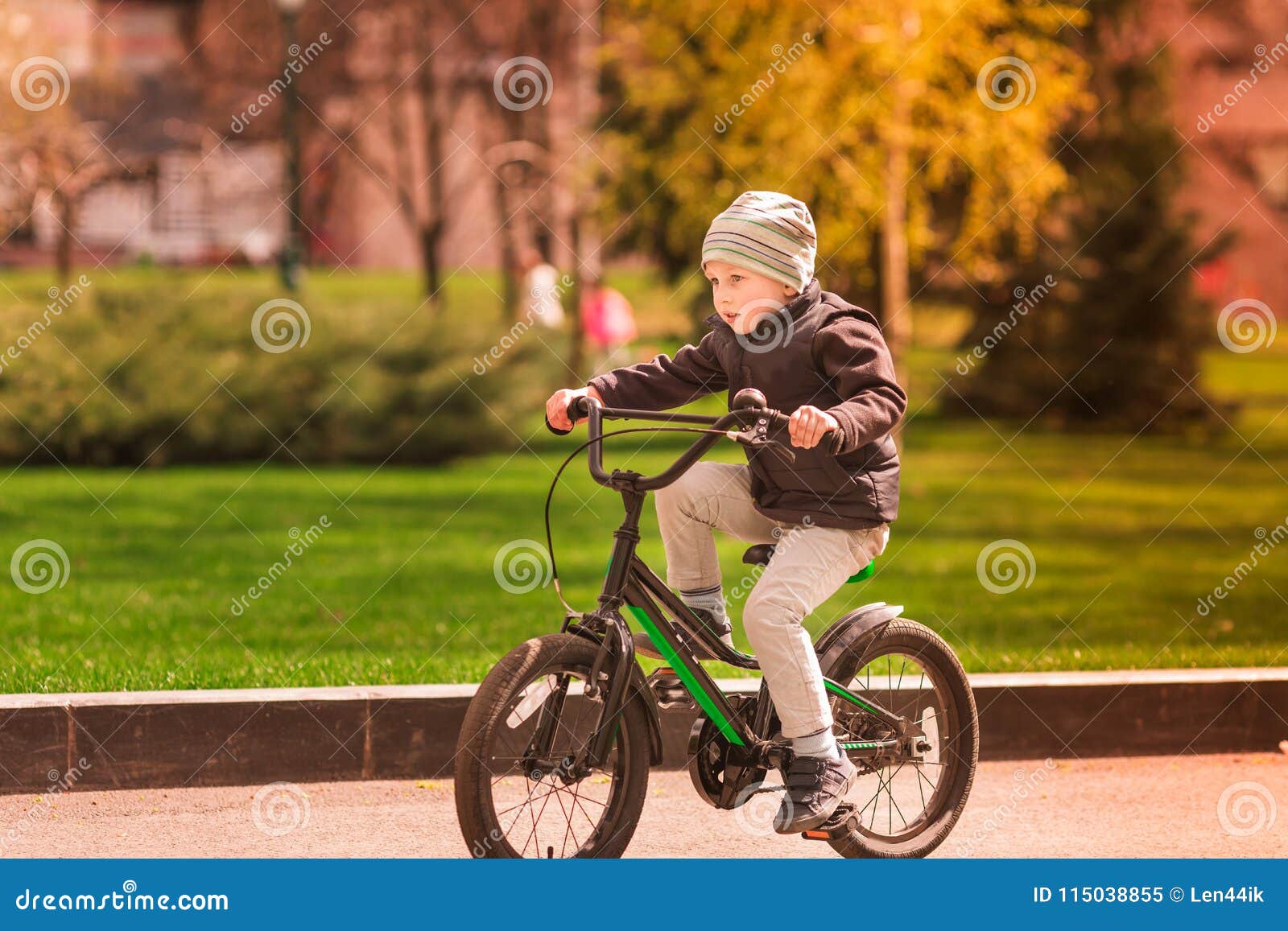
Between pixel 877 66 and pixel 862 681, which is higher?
pixel 877 66

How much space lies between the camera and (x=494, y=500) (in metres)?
14.0

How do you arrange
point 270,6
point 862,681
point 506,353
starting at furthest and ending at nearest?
point 270,6
point 506,353
point 862,681

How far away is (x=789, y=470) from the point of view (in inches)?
169

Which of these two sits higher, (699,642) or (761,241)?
(761,241)

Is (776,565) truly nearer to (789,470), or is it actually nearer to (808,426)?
(789,470)

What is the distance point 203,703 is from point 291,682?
2.24ft

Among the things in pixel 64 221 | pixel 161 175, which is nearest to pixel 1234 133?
pixel 161 175

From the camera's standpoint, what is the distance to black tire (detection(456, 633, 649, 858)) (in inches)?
153

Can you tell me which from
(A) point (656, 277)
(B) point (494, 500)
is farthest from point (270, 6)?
(B) point (494, 500)

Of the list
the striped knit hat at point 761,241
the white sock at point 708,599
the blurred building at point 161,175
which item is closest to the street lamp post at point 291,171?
the blurred building at point 161,175

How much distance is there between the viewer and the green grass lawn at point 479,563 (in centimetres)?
682

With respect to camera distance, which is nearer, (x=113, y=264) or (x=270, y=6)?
(x=270, y=6)

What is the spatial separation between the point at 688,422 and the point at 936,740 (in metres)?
1.39

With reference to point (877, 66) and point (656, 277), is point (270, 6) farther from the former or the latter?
point (877, 66)
